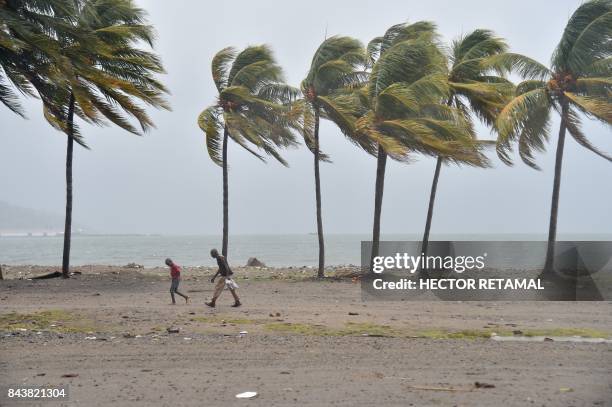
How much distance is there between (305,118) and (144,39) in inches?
261

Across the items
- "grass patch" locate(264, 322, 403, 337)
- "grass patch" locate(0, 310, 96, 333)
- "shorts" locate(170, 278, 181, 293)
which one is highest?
"shorts" locate(170, 278, 181, 293)

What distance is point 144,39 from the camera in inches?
958

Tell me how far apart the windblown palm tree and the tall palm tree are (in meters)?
0.77

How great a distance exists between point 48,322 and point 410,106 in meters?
14.0

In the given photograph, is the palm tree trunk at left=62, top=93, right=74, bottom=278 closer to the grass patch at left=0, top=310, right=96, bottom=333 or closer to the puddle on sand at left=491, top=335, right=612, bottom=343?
the grass patch at left=0, top=310, right=96, bottom=333

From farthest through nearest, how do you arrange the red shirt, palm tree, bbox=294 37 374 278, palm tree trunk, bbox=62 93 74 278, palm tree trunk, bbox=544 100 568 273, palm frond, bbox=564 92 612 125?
palm tree, bbox=294 37 374 278
palm tree trunk, bbox=62 93 74 278
palm tree trunk, bbox=544 100 568 273
palm frond, bbox=564 92 612 125
the red shirt

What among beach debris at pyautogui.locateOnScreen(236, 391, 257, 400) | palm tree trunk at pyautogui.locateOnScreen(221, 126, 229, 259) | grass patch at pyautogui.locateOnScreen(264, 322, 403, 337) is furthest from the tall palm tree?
beach debris at pyautogui.locateOnScreen(236, 391, 257, 400)

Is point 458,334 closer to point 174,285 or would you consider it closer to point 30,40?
point 174,285

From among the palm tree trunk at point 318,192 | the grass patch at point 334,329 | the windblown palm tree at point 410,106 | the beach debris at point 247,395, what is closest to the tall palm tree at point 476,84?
the windblown palm tree at point 410,106

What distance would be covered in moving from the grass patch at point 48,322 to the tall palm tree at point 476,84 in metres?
14.5

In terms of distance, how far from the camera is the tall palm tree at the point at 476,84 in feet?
78.5

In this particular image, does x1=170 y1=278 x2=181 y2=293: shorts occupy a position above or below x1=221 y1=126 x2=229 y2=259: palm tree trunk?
below

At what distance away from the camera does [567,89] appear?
22.3 meters

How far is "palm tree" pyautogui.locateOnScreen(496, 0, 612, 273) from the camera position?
2122cm
